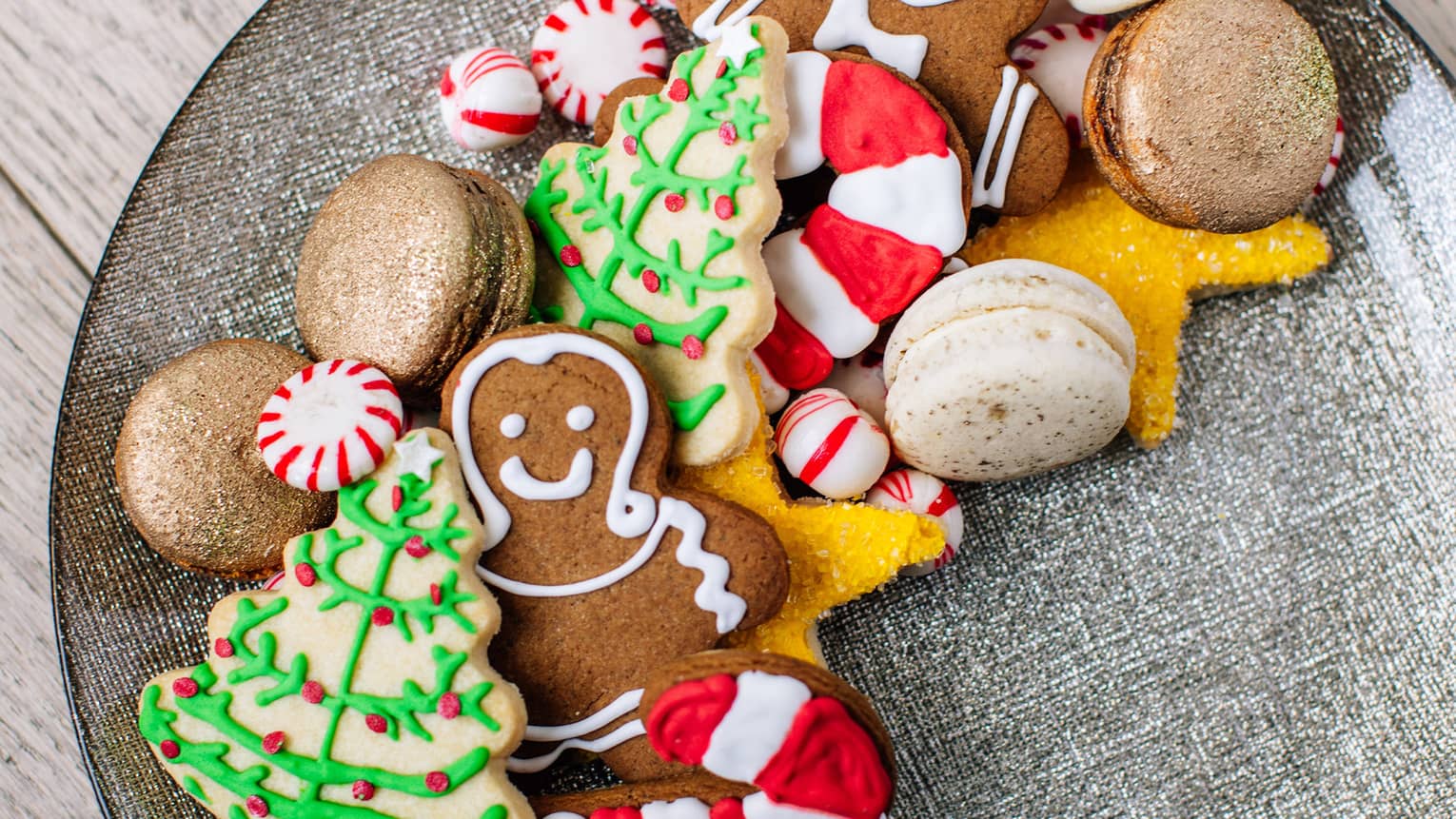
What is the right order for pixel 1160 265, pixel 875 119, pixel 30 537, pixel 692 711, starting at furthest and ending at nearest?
pixel 30 537
pixel 1160 265
pixel 875 119
pixel 692 711

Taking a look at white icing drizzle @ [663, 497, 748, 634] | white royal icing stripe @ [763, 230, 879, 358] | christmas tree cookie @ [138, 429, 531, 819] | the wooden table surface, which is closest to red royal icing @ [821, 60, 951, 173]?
white royal icing stripe @ [763, 230, 879, 358]

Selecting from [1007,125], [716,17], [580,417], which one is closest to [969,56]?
[1007,125]

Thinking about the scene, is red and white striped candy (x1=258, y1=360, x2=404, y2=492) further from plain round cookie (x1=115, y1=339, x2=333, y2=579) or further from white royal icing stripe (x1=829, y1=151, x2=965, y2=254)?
white royal icing stripe (x1=829, y1=151, x2=965, y2=254)

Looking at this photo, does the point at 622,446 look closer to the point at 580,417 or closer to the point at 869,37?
the point at 580,417

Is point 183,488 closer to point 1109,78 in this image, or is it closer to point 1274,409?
point 1109,78

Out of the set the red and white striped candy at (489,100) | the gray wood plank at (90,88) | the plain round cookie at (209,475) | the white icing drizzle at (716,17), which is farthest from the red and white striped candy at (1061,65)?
the gray wood plank at (90,88)

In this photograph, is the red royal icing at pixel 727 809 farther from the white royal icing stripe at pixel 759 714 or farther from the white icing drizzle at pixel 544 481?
the white icing drizzle at pixel 544 481
